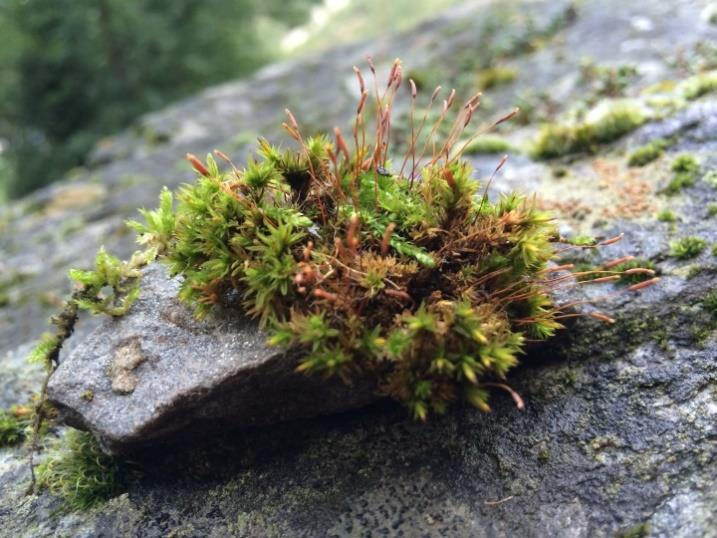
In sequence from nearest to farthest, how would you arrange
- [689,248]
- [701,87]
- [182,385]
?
[182,385] < [689,248] < [701,87]

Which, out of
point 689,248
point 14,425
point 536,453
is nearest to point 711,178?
point 689,248

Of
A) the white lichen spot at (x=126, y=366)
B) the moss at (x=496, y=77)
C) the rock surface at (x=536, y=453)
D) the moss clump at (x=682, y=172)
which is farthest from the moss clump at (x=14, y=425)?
the moss at (x=496, y=77)

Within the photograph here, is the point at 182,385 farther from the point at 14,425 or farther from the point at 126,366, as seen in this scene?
the point at 14,425

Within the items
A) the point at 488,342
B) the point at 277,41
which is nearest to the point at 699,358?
the point at 488,342

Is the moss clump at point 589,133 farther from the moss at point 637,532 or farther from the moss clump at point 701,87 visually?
the moss at point 637,532

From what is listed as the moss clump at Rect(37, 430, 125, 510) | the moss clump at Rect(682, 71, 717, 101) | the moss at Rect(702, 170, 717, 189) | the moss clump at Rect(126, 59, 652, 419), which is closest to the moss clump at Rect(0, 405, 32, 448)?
the moss clump at Rect(37, 430, 125, 510)

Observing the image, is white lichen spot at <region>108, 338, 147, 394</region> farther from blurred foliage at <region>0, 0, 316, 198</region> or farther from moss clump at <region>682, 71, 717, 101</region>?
blurred foliage at <region>0, 0, 316, 198</region>
